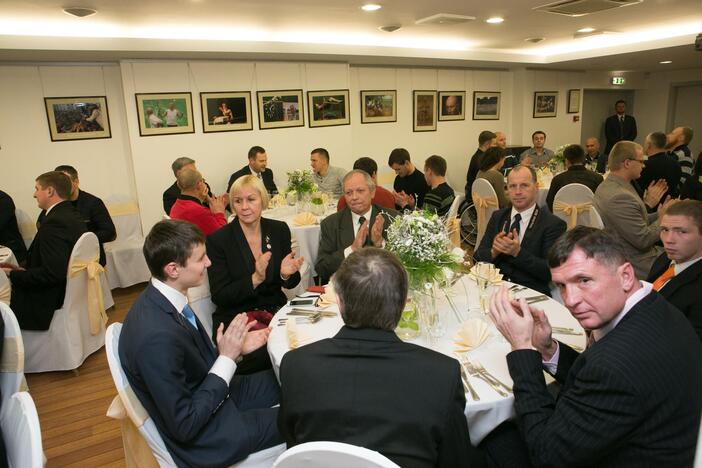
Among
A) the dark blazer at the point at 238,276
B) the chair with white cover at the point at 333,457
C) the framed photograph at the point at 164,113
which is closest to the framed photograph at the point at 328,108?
the framed photograph at the point at 164,113

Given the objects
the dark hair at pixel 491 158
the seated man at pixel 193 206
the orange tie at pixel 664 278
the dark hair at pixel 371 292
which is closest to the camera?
the dark hair at pixel 371 292

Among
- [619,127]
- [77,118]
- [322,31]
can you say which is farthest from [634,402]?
[619,127]

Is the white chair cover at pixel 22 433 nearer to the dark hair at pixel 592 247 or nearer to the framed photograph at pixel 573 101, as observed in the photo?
the dark hair at pixel 592 247

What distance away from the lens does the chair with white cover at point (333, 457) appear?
1.08 metres

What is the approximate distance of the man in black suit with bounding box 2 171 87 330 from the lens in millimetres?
3680

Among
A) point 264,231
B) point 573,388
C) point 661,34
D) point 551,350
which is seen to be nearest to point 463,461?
point 573,388

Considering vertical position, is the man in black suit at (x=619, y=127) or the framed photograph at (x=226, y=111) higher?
the framed photograph at (x=226, y=111)

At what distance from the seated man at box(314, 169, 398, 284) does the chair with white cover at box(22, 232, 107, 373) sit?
1.91 metres

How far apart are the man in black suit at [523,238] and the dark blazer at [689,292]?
2.43 ft

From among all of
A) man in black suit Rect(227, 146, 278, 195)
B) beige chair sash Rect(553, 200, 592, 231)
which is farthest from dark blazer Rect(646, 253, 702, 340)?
man in black suit Rect(227, 146, 278, 195)

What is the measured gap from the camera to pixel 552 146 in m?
11.6

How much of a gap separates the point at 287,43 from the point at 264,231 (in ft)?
15.1

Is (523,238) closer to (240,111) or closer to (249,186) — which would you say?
(249,186)

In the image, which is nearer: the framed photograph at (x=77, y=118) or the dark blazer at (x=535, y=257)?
the dark blazer at (x=535, y=257)
